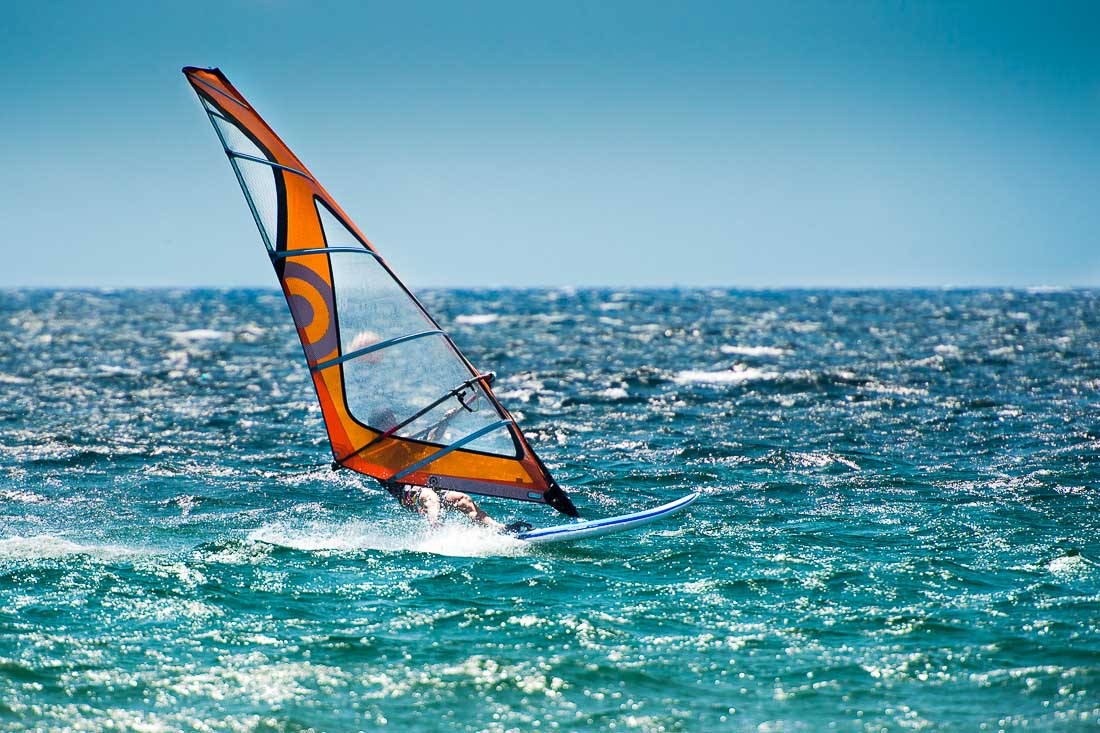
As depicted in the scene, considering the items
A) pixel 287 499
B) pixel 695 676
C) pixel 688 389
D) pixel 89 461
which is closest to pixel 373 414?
pixel 287 499

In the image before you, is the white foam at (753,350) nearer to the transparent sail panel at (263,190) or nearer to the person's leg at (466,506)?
the person's leg at (466,506)

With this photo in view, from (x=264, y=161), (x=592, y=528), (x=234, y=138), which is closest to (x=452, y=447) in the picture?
(x=592, y=528)

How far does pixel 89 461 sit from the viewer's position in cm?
1883

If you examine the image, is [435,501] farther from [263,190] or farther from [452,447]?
[263,190]

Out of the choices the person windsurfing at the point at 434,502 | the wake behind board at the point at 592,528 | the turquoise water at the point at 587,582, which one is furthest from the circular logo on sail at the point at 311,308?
the wake behind board at the point at 592,528

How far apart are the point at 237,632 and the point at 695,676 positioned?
14.7 feet

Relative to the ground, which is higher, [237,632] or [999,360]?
[999,360]

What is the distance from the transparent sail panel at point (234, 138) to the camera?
11648mm

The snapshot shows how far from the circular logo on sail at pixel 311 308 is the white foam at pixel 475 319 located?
191ft

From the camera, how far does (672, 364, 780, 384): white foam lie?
A: 31.6 m

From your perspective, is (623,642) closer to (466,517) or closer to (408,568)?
(408,568)

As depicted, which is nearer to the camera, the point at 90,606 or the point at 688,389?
the point at 90,606

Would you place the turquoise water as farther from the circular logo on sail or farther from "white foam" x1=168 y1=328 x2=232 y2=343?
"white foam" x1=168 y1=328 x2=232 y2=343

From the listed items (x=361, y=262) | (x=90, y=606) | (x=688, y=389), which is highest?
(x=361, y=262)
